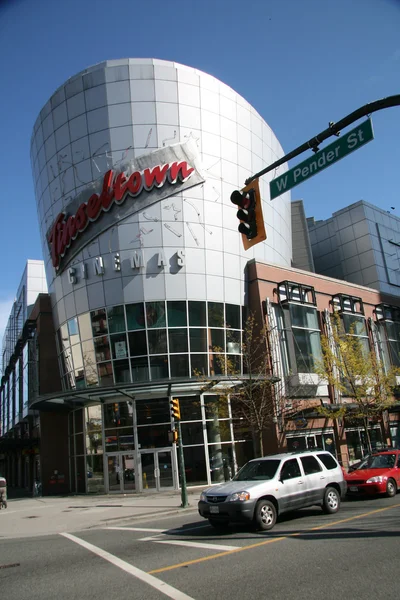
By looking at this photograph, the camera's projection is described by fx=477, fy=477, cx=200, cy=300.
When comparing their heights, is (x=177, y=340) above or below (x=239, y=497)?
above

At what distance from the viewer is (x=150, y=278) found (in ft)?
87.8

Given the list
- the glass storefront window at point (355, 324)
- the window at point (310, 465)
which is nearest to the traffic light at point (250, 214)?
the window at point (310, 465)

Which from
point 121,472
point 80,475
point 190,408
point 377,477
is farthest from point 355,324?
point 80,475

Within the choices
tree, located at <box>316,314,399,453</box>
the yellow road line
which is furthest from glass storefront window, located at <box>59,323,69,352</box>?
the yellow road line

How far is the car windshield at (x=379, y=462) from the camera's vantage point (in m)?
16.8

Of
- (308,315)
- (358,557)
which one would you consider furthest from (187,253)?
(358,557)

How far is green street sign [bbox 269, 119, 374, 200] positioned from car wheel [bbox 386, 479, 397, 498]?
11.1 meters

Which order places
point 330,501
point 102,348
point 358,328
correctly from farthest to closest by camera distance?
1. point 358,328
2. point 102,348
3. point 330,501

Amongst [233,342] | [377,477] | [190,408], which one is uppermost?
[233,342]

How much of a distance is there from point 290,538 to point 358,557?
2.16 m

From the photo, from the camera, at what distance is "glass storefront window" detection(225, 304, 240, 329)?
2840cm

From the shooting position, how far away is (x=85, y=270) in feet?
91.6

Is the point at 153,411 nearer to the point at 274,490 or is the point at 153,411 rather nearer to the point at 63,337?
the point at 63,337

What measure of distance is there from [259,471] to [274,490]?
968 mm
